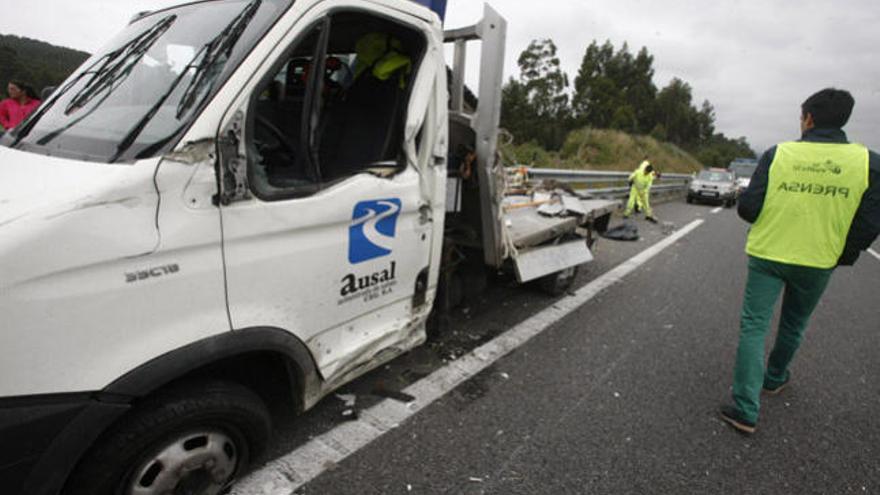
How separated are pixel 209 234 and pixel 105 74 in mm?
1142

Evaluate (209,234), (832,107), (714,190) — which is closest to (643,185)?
(714,190)

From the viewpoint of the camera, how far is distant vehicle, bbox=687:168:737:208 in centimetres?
1684

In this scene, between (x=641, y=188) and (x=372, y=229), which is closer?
(x=372, y=229)

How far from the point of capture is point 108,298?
1.33 m

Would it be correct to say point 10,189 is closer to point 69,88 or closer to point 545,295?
point 69,88

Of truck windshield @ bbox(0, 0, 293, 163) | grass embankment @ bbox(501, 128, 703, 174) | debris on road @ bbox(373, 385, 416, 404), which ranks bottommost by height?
debris on road @ bbox(373, 385, 416, 404)

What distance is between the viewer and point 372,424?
2430 mm

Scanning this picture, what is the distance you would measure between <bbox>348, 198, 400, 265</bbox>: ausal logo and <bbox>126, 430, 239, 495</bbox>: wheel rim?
0.91m

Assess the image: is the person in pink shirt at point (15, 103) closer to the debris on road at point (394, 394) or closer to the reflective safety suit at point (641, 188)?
the debris on road at point (394, 394)

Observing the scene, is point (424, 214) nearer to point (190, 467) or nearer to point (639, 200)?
point (190, 467)

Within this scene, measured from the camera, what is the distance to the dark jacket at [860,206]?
2350mm

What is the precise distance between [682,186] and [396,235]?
2104cm

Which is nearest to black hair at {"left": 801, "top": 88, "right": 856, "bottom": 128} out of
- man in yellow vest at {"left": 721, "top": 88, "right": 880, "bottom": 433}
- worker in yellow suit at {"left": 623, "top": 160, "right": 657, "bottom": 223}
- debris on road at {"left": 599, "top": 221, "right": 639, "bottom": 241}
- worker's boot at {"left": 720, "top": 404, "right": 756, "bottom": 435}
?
man in yellow vest at {"left": 721, "top": 88, "right": 880, "bottom": 433}

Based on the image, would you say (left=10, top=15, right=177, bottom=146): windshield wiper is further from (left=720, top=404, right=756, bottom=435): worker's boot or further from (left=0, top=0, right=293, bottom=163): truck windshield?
(left=720, top=404, right=756, bottom=435): worker's boot
